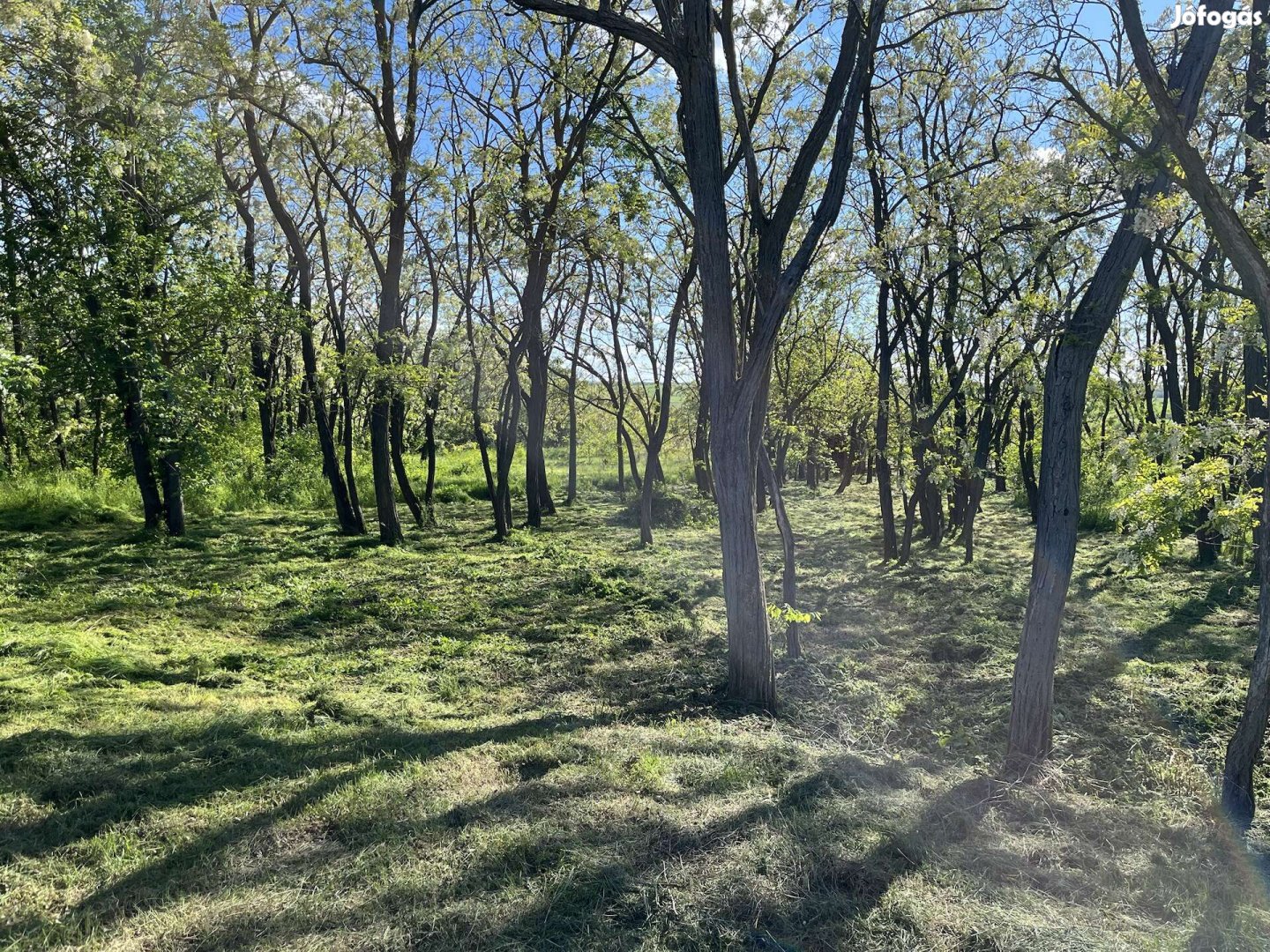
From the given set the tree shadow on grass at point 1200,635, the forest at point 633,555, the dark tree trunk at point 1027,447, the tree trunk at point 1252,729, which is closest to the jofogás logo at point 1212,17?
the forest at point 633,555

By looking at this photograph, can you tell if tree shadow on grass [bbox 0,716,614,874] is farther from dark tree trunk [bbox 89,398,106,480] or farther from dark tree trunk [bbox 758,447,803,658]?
dark tree trunk [bbox 89,398,106,480]

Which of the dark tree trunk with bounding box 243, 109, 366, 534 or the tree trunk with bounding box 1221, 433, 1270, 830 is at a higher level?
the dark tree trunk with bounding box 243, 109, 366, 534

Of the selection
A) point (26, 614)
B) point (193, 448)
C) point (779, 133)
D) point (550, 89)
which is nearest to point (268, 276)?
point (193, 448)

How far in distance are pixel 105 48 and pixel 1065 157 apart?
13363 millimetres

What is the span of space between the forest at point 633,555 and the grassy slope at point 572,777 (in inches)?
1.6

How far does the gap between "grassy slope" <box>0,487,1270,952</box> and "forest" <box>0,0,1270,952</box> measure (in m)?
0.04

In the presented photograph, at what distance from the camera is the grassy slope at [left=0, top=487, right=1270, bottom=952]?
313cm

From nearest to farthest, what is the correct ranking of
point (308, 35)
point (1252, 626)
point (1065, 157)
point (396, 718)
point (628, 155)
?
1. point (396, 718)
2. point (1065, 157)
3. point (1252, 626)
4. point (628, 155)
5. point (308, 35)

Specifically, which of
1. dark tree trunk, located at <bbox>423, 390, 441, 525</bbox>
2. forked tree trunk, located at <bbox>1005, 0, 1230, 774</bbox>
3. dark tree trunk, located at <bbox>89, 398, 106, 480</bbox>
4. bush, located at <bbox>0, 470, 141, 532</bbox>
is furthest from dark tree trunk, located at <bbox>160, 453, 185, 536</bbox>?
forked tree trunk, located at <bbox>1005, 0, 1230, 774</bbox>

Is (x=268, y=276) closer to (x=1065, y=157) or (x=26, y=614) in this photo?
(x=26, y=614)

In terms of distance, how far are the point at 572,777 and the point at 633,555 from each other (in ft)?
31.8

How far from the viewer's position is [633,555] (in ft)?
46.8

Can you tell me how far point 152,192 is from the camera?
1205 centimetres

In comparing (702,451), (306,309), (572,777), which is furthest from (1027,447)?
(306,309)
